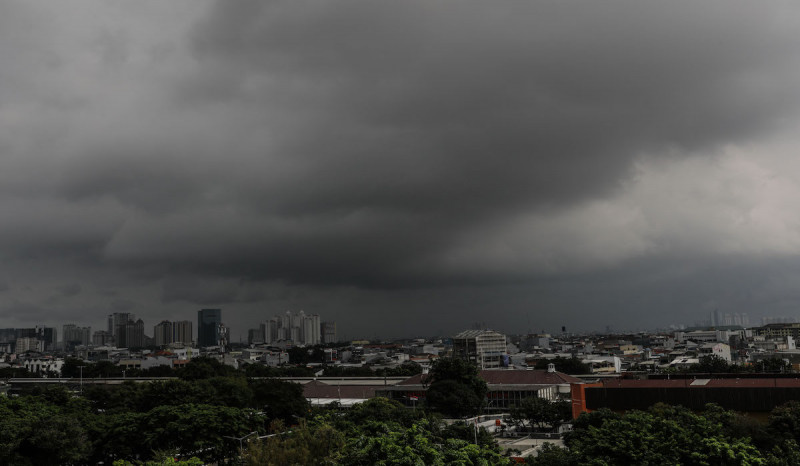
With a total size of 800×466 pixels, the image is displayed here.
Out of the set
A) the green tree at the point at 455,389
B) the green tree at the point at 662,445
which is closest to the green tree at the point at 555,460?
the green tree at the point at 662,445

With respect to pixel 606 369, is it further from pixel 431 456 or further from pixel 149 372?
pixel 431 456

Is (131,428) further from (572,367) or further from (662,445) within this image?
(572,367)

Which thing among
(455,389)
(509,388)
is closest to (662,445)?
(455,389)

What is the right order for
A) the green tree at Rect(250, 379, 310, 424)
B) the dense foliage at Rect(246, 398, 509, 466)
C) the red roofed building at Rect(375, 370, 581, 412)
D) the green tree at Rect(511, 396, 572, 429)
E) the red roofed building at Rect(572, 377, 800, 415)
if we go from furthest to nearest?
the red roofed building at Rect(375, 370, 581, 412) → the green tree at Rect(250, 379, 310, 424) → the green tree at Rect(511, 396, 572, 429) → the red roofed building at Rect(572, 377, 800, 415) → the dense foliage at Rect(246, 398, 509, 466)

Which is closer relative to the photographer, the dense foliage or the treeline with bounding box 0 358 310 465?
the dense foliage

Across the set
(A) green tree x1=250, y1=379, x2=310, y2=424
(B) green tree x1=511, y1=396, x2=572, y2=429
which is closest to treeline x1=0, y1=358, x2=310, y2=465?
(A) green tree x1=250, y1=379, x2=310, y2=424

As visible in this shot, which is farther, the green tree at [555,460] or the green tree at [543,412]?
the green tree at [543,412]

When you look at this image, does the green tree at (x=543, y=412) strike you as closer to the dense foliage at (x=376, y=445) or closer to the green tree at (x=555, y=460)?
the dense foliage at (x=376, y=445)

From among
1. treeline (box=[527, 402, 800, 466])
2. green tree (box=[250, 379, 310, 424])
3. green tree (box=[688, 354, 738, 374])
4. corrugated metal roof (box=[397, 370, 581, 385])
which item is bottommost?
green tree (box=[688, 354, 738, 374])

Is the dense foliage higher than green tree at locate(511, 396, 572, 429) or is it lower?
higher

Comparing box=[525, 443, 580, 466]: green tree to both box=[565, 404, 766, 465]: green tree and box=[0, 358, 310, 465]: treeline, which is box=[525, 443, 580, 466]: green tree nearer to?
box=[565, 404, 766, 465]: green tree

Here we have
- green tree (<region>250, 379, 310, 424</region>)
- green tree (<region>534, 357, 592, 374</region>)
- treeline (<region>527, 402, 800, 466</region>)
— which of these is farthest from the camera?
green tree (<region>534, 357, 592, 374</region>)
